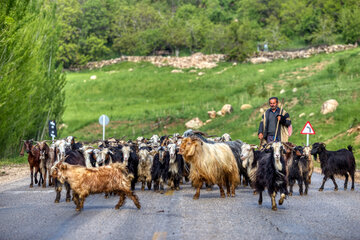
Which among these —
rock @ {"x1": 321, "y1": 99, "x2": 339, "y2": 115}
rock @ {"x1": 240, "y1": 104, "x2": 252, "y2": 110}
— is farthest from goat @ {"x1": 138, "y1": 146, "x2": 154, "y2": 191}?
rock @ {"x1": 240, "y1": 104, "x2": 252, "y2": 110}

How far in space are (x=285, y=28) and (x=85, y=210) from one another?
8978 centimetres

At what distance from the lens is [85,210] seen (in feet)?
39.2

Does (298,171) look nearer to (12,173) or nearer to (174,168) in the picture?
(174,168)

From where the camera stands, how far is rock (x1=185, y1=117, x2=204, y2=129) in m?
53.6

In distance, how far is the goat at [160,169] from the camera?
53.6ft

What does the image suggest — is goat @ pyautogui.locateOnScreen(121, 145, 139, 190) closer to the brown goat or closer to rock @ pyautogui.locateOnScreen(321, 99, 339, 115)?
the brown goat

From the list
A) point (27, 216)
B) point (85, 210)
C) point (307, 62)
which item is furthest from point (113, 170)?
point (307, 62)

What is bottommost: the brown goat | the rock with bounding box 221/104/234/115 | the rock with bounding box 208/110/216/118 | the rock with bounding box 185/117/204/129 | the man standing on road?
the brown goat

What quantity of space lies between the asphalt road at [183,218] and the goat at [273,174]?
1.30 feet

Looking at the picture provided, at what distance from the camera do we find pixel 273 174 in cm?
1212

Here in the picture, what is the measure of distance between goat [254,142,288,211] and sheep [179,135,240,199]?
2087 mm

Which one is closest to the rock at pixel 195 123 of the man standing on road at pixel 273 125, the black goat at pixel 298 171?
the man standing on road at pixel 273 125

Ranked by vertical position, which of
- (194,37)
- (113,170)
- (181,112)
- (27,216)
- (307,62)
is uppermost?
(194,37)

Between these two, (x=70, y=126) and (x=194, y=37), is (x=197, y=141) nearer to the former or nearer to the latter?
(x=70, y=126)
